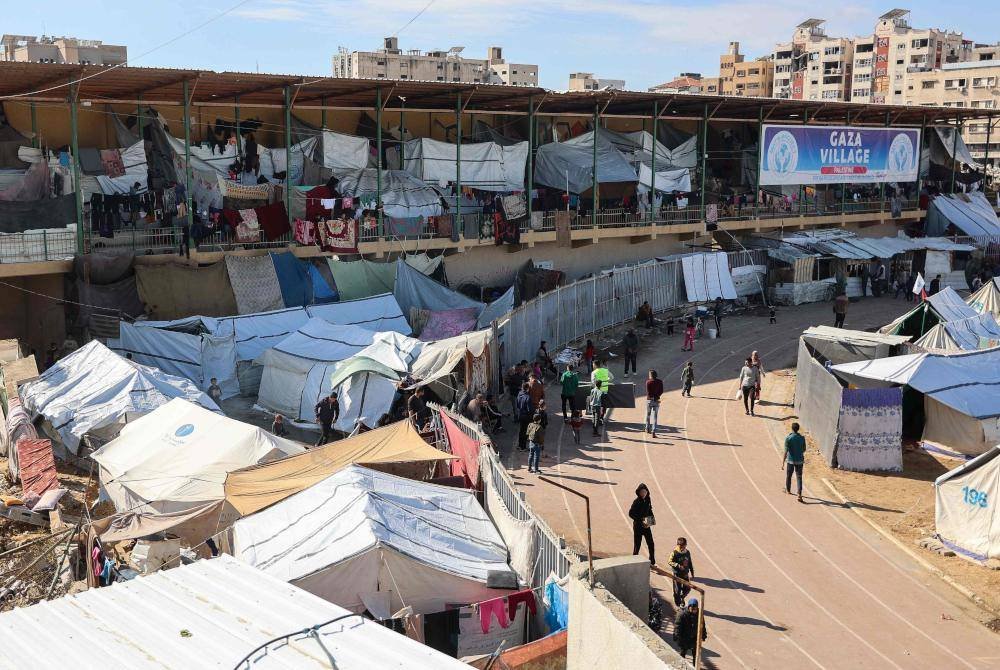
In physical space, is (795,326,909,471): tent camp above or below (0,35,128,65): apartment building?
below

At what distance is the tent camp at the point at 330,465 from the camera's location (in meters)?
13.7

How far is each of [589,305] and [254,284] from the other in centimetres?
892

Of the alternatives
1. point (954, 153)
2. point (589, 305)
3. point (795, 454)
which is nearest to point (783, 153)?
point (954, 153)

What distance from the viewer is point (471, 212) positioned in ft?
108

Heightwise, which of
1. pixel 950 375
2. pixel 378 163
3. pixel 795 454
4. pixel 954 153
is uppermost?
pixel 954 153

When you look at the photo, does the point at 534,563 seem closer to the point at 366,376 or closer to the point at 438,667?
the point at 438,667

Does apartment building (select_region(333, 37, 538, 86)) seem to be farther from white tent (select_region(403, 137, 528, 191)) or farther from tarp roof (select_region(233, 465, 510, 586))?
tarp roof (select_region(233, 465, 510, 586))

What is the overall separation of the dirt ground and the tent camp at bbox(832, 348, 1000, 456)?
56 cm

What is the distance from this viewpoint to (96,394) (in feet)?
60.9

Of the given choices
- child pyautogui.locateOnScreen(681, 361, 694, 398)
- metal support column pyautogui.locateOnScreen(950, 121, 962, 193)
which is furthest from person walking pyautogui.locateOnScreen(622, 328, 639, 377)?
metal support column pyautogui.locateOnScreen(950, 121, 962, 193)

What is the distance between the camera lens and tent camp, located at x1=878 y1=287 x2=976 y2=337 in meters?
25.5

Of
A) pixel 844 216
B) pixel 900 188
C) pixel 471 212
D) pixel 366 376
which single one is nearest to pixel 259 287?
pixel 366 376

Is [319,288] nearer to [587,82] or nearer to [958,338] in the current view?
[958,338]

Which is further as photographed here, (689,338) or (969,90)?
(969,90)
